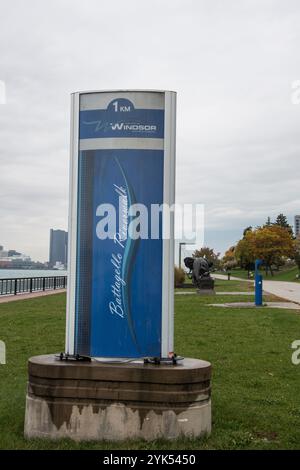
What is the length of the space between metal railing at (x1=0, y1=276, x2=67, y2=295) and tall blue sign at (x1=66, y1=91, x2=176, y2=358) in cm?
2498

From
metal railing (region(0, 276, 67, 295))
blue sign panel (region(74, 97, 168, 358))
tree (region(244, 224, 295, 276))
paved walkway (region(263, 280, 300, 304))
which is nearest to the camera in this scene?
blue sign panel (region(74, 97, 168, 358))

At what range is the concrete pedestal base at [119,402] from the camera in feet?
16.8

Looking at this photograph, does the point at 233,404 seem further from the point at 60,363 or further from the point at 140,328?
the point at 60,363

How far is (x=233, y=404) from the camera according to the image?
669 centimetres

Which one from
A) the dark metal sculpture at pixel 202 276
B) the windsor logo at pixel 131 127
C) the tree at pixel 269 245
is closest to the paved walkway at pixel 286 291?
the dark metal sculpture at pixel 202 276

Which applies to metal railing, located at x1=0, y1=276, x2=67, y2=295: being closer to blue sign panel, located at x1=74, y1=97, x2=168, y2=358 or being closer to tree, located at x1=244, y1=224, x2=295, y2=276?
blue sign panel, located at x1=74, y1=97, x2=168, y2=358

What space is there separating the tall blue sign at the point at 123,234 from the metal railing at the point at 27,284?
25.0m

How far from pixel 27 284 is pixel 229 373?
87.2 ft

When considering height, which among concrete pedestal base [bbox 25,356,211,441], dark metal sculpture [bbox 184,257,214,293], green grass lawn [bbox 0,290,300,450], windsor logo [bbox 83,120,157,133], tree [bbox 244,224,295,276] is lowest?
green grass lawn [bbox 0,290,300,450]

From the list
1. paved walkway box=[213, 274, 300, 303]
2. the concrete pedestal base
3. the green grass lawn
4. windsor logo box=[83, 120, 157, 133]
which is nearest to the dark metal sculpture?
paved walkway box=[213, 274, 300, 303]

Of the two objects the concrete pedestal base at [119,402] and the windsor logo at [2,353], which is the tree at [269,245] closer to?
the windsor logo at [2,353]

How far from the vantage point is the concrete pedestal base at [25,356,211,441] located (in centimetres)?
513

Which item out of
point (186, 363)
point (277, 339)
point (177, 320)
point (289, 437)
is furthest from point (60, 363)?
point (177, 320)

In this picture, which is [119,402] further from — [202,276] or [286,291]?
[286,291]
